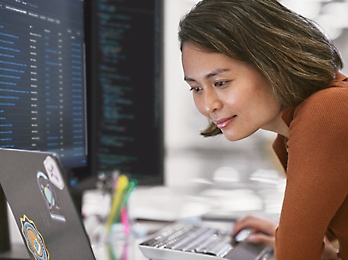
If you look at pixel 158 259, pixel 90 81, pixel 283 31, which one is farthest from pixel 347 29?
pixel 158 259

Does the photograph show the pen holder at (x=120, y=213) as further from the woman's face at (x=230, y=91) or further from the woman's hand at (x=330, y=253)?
the woman's hand at (x=330, y=253)

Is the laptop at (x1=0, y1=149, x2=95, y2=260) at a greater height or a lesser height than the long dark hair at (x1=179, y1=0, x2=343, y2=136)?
lesser

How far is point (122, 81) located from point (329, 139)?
3.03 ft

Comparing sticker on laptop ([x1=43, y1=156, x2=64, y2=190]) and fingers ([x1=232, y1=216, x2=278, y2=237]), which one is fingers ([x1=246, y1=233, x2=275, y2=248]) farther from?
sticker on laptop ([x1=43, y1=156, x2=64, y2=190])

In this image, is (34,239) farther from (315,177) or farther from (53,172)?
(315,177)

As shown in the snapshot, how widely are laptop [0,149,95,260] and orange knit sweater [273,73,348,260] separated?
14.2 inches

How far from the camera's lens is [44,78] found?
3.07 ft

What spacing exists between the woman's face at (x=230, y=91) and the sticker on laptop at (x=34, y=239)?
17.0 inches

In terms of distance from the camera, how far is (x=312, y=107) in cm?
69

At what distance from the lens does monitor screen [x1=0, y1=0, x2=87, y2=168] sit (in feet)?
2.64

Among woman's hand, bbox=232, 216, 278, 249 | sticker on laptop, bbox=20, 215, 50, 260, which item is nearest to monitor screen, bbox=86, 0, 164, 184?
woman's hand, bbox=232, 216, 278, 249

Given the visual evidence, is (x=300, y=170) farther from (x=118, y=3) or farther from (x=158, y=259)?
(x=118, y=3)

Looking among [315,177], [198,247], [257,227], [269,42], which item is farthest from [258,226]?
[269,42]

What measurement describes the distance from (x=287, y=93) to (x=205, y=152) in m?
0.75
